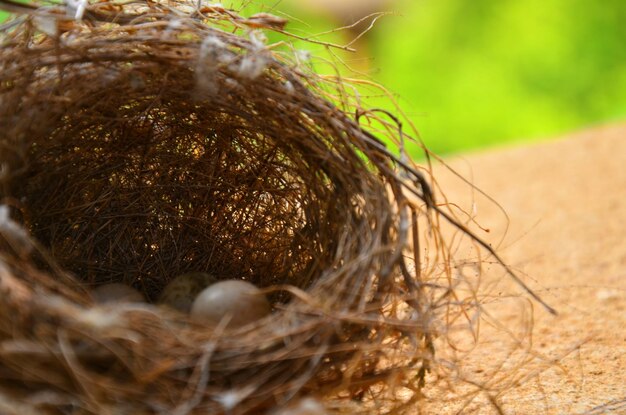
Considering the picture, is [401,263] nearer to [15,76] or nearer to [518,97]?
[15,76]

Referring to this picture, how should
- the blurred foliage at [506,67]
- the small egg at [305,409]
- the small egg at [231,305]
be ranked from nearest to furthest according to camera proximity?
1. the small egg at [305,409]
2. the small egg at [231,305]
3. the blurred foliage at [506,67]

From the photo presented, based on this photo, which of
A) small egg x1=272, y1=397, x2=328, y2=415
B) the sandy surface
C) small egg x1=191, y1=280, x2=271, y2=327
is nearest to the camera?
small egg x1=272, y1=397, x2=328, y2=415

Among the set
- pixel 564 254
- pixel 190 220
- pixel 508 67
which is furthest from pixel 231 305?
pixel 508 67

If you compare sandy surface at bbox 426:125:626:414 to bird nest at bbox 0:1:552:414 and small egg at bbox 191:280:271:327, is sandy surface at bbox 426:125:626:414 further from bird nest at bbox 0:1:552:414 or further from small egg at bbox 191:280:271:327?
small egg at bbox 191:280:271:327

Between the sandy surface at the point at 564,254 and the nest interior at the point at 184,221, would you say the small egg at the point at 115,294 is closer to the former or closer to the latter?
the nest interior at the point at 184,221

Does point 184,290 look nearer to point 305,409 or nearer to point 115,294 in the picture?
point 115,294

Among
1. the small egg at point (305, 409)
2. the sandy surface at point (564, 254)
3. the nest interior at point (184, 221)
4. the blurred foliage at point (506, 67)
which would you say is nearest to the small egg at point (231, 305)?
the nest interior at point (184, 221)

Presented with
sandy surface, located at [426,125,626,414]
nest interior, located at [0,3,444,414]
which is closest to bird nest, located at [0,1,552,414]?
nest interior, located at [0,3,444,414]
